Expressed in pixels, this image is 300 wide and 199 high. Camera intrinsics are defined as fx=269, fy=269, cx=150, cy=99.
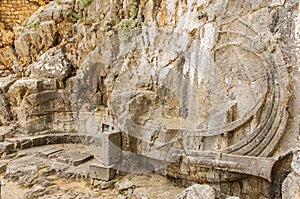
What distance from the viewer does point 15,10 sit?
43.1 ft

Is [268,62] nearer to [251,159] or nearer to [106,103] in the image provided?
[251,159]

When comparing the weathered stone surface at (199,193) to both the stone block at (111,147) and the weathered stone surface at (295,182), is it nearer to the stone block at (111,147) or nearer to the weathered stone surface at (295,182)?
the weathered stone surface at (295,182)

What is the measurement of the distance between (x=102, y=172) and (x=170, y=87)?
2811mm

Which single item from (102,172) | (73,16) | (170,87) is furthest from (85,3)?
(102,172)

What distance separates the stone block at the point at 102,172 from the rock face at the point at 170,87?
0.11 meters

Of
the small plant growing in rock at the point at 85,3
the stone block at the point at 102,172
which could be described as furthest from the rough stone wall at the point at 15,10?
the stone block at the point at 102,172

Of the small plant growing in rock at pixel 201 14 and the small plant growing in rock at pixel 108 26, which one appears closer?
the small plant growing in rock at pixel 201 14

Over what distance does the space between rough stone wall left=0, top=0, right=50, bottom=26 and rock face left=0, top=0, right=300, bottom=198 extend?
205 centimetres

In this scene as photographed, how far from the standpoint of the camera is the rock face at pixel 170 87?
16.3ft

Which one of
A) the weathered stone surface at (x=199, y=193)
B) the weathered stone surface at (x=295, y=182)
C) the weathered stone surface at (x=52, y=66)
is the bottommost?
the weathered stone surface at (x=199, y=193)

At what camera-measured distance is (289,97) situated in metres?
4.78

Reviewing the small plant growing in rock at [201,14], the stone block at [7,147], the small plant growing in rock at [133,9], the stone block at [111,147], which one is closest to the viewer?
the small plant growing in rock at [201,14]

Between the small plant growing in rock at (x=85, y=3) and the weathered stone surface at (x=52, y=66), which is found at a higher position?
the small plant growing in rock at (x=85, y=3)

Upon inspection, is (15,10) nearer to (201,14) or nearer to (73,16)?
(73,16)
